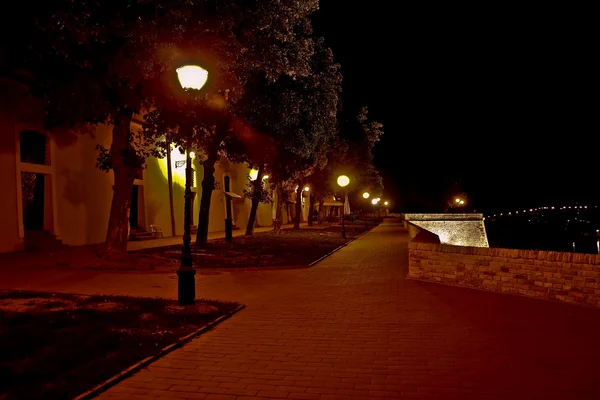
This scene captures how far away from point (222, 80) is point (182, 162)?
1431cm

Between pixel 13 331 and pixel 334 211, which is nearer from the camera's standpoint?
pixel 13 331

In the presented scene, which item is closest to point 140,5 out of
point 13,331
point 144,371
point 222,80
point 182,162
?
point 222,80

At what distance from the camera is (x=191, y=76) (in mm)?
8297

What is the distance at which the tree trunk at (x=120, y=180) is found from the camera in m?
14.0

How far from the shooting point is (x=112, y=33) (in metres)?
10.8

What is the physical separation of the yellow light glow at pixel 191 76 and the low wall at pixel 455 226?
3825 cm

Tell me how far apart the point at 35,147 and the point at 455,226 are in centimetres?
3683

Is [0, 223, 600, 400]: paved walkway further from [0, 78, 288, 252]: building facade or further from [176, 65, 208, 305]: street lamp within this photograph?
[0, 78, 288, 252]: building facade

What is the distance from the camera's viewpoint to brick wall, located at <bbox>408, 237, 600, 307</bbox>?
27.3 ft

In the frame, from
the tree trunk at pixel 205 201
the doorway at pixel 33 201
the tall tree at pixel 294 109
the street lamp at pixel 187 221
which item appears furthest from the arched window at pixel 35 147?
the street lamp at pixel 187 221

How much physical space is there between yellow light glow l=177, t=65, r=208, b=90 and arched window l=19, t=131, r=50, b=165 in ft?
41.5

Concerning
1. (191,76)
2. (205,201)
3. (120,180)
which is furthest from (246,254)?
(191,76)

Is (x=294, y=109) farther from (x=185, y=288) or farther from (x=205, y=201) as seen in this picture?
(x=185, y=288)

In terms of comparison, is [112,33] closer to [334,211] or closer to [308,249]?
[308,249]
